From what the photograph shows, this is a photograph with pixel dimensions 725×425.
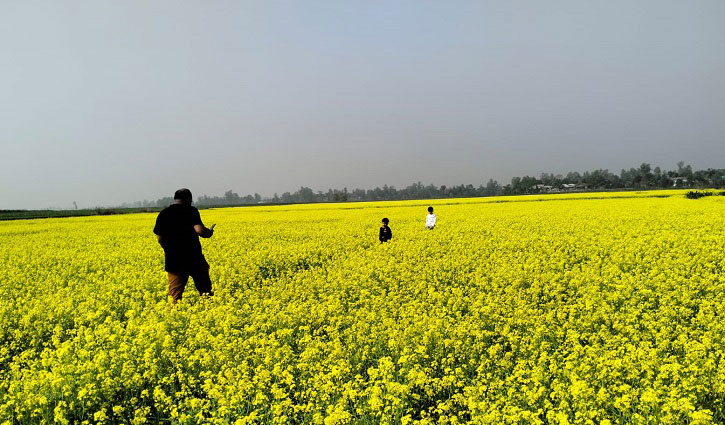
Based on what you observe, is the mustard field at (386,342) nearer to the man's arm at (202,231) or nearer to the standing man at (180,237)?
the standing man at (180,237)

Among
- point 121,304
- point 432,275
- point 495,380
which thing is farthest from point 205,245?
point 495,380

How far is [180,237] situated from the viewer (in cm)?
755

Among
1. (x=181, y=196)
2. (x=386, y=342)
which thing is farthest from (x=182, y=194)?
(x=386, y=342)

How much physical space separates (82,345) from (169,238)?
2193 mm

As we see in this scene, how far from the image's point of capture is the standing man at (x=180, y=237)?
295 inches

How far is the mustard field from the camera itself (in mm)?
3826

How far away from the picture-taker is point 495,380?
4.33 metres

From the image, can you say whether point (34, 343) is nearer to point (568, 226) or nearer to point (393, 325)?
point (393, 325)

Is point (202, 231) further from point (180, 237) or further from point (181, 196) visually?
point (181, 196)

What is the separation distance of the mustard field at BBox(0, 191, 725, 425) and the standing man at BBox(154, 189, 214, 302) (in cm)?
57

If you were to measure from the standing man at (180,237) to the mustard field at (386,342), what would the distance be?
1.88ft

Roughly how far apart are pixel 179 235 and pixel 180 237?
0.04 metres

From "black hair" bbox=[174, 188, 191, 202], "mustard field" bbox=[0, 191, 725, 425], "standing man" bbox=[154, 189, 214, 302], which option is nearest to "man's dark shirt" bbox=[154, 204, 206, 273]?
"standing man" bbox=[154, 189, 214, 302]

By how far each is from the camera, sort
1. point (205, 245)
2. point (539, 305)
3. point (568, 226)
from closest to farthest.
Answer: point (539, 305), point (205, 245), point (568, 226)
